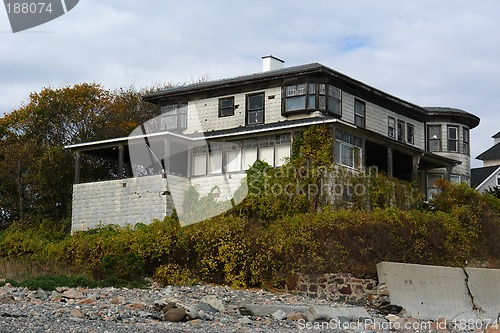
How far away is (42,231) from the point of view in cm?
3147

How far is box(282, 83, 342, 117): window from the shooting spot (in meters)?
30.1

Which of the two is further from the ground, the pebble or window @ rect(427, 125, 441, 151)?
window @ rect(427, 125, 441, 151)

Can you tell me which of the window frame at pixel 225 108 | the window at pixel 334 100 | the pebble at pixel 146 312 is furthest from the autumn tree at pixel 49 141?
the pebble at pixel 146 312

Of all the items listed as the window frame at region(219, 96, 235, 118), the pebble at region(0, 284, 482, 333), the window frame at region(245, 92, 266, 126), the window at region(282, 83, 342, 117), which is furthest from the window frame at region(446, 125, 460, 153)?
the pebble at region(0, 284, 482, 333)

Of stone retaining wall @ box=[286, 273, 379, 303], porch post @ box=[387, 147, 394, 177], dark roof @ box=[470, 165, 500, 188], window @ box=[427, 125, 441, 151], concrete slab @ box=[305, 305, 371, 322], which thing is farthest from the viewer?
dark roof @ box=[470, 165, 500, 188]

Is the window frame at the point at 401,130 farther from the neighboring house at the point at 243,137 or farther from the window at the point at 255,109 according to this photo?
the window at the point at 255,109

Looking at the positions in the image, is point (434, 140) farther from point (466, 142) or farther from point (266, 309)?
point (266, 309)

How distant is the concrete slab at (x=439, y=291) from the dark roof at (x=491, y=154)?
128ft

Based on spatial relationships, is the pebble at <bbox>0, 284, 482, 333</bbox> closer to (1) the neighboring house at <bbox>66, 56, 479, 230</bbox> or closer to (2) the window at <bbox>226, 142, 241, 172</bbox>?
(1) the neighboring house at <bbox>66, 56, 479, 230</bbox>

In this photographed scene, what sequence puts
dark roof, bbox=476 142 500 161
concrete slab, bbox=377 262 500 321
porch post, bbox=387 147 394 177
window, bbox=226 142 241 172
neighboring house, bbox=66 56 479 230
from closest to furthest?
concrete slab, bbox=377 262 500 321 < neighboring house, bbox=66 56 479 230 < porch post, bbox=387 147 394 177 < window, bbox=226 142 241 172 < dark roof, bbox=476 142 500 161

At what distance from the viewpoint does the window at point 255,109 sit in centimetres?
3152

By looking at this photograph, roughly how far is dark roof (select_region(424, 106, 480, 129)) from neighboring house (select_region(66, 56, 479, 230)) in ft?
9.07

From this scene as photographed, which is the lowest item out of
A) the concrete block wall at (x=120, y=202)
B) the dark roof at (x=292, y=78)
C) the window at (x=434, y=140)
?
the concrete block wall at (x=120, y=202)

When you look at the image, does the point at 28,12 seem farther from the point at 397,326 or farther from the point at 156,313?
the point at 397,326
